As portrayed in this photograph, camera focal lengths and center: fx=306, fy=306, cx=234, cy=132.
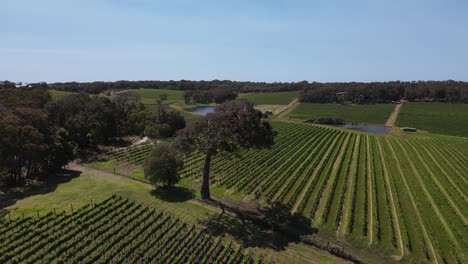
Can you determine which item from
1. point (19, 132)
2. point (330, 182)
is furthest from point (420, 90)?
point (19, 132)

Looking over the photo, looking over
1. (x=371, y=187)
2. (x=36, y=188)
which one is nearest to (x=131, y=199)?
(x=36, y=188)

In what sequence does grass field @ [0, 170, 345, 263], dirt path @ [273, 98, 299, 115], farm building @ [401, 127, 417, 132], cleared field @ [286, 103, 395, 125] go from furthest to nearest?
1. dirt path @ [273, 98, 299, 115]
2. cleared field @ [286, 103, 395, 125]
3. farm building @ [401, 127, 417, 132]
4. grass field @ [0, 170, 345, 263]

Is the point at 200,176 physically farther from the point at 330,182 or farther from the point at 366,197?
the point at 366,197

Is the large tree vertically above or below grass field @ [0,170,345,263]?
above

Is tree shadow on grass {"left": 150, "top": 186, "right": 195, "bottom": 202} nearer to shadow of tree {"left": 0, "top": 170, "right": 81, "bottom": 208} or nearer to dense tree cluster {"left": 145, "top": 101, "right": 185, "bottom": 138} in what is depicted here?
shadow of tree {"left": 0, "top": 170, "right": 81, "bottom": 208}

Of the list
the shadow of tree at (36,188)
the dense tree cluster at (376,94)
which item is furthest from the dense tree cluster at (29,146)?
the dense tree cluster at (376,94)

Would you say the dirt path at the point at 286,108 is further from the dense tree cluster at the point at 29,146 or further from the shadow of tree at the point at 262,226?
the shadow of tree at the point at 262,226

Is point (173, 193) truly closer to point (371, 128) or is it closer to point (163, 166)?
point (163, 166)

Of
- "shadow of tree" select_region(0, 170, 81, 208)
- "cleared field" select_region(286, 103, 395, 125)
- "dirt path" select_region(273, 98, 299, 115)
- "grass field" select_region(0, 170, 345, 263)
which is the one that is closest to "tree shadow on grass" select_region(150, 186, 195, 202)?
"grass field" select_region(0, 170, 345, 263)
